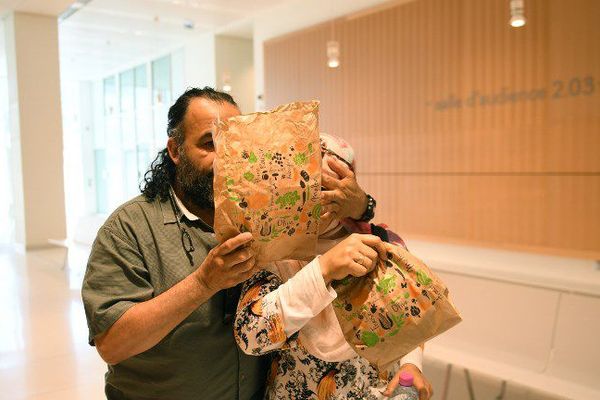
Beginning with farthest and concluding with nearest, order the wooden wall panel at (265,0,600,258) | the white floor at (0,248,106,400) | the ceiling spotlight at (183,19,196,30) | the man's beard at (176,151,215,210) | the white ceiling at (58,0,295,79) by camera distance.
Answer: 1. the ceiling spotlight at (183,19,196,30)
2. the white ceiling at (58,0,295,79)
3. the wooden wall panel at (265,0,600,258)
4. the white floor at (0,248,106,400)
5. the man's beard at (176,151,215,210)

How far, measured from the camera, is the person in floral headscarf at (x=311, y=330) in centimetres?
106

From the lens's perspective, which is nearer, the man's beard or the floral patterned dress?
the floral patterned dress

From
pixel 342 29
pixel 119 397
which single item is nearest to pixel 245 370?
pixel 119 397

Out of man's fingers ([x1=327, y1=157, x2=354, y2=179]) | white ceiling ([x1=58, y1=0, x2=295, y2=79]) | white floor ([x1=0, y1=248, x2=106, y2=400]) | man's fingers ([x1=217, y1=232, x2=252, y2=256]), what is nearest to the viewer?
man's fingers ([x1=217, y1=232, x2=252, y2=256])

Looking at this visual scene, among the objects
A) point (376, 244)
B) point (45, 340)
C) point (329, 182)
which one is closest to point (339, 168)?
point (329, 182)

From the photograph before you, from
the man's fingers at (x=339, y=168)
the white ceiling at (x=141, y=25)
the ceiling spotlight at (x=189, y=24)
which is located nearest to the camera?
the man's fingers at (x=339, y=168)

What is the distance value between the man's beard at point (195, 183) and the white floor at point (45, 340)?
2240 millimetres

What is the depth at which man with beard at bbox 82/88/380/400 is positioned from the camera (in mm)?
1196

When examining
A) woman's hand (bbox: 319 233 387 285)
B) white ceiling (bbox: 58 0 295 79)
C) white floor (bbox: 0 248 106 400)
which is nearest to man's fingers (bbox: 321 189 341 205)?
woman's hand (bbox: 319 233 387 285)

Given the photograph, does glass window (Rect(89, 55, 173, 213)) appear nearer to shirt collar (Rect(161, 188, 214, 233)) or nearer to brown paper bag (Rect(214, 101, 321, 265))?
shirt collar (Rect(161, 188, 214, 233))

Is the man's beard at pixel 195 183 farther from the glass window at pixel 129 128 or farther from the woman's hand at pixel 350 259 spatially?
the glass window at pixel 129 128

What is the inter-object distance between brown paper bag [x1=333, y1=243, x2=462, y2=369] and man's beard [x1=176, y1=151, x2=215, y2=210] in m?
0.47

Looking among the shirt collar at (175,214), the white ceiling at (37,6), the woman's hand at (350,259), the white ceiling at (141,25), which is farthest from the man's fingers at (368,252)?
the white ceiling at (37,6)

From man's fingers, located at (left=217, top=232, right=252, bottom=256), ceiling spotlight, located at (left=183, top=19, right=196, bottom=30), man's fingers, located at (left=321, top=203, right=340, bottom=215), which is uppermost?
ceiling spotlight, located at (left=183, top=19, right=196, bottom=30)
